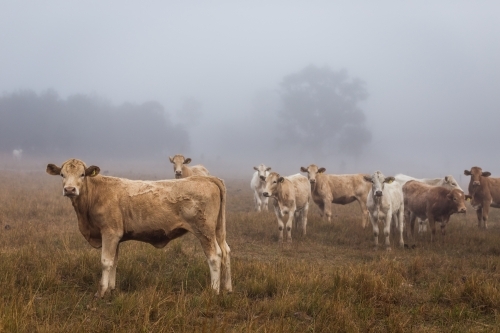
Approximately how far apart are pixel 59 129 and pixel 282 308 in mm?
135026

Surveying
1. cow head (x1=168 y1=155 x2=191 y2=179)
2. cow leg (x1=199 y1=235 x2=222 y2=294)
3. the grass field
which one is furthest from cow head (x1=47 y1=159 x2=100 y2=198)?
cow head (x1=168 y1=155 x2=191 y2=179)

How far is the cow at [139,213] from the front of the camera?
5953 millimetres

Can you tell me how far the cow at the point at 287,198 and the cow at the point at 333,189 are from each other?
1686 mm

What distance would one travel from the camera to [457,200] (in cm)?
1248

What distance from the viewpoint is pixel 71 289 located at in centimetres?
580

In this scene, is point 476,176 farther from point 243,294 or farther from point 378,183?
point 243,294

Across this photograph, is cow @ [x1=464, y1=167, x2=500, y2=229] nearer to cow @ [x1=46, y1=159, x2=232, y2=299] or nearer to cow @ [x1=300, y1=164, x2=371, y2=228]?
cow @ [x1=300, y1=164, x2=371, y2=228]

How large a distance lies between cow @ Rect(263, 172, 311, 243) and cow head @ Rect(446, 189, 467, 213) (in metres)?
5.02

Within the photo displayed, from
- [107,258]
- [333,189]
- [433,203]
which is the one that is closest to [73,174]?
[107,258]

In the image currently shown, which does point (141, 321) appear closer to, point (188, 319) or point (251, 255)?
point (188, 319)

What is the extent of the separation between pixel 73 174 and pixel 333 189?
12.7 m

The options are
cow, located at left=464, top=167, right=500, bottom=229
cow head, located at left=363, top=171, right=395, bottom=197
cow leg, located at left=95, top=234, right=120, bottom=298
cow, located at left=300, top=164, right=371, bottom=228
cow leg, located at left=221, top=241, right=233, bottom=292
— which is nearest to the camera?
cow leg, located at left=95, top=234, right=120, bottom=298

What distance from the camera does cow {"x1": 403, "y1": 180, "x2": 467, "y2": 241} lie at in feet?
41.3

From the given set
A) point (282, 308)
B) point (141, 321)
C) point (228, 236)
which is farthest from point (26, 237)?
point (282, 308)
